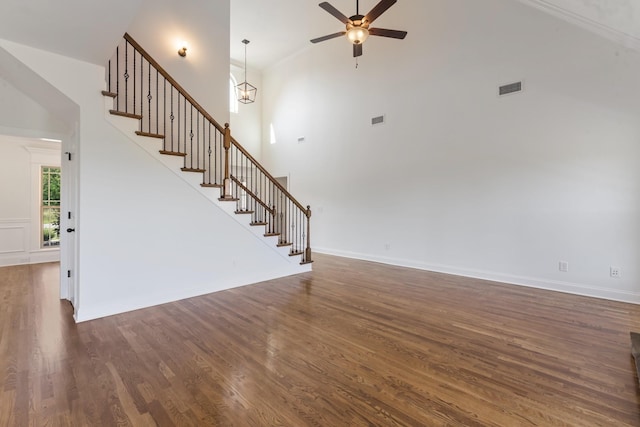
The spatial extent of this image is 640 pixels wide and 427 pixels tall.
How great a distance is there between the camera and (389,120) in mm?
6340

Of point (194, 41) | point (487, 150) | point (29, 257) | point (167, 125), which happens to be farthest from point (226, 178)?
point (29, 257)

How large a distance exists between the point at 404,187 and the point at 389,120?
150 centimetres

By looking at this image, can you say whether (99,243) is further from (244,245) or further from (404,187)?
(404,187)

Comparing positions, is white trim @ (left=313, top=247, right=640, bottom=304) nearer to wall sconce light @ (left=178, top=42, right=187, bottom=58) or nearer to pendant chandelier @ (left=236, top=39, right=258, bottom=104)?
wall sconce light @ (left=178, top=42, right=187, bottom=58)

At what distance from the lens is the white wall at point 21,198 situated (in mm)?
6137

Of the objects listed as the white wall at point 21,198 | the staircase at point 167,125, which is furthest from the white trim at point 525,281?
the white wall at point 21,198

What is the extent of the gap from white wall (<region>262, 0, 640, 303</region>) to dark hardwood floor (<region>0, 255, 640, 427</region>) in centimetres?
102

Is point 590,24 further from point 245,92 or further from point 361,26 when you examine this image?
point 245,92

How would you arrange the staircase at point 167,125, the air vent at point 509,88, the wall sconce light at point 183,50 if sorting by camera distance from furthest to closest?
the wall sconce light at point 183,50, the air vent at point 509,88, the staircase at point 167,125

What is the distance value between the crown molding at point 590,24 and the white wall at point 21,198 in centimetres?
951

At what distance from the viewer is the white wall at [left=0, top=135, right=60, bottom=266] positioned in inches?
242

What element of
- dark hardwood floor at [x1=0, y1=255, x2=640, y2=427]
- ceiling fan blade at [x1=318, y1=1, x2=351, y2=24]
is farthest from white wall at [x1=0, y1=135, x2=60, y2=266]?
ceiling fan blade at [x1=318, y1=1, x2=351, y2=24]

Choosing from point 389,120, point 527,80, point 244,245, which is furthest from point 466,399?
point 389,120

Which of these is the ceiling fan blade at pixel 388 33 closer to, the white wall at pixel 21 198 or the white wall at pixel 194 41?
the white wall at pixel 194 41
